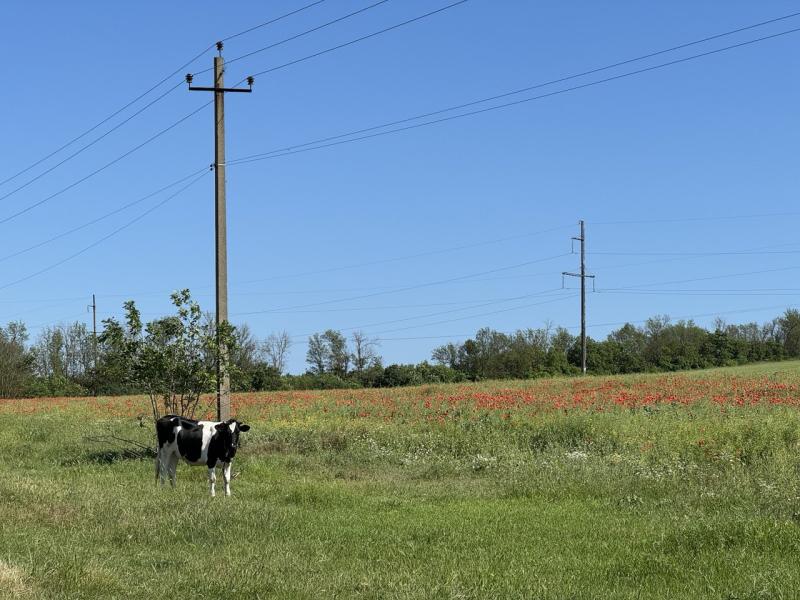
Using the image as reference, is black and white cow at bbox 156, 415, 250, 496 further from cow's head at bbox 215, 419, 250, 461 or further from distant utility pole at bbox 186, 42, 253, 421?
distant utility pole at bbox 186, 42, 253, 421

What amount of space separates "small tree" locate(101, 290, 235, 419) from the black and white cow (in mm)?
4680

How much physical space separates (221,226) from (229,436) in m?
7.96

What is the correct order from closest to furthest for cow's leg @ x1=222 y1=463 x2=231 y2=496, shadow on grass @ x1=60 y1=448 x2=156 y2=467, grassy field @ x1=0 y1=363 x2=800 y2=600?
grassy field @ x1=0 y1=363 x2=800 y2=600, cow's leg @ x1=222 y1=463 x2=231 y2=496, shadow on grass @ x1=60 y1=448 x2=156 y2=467

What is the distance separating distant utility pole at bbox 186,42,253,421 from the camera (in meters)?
23.6

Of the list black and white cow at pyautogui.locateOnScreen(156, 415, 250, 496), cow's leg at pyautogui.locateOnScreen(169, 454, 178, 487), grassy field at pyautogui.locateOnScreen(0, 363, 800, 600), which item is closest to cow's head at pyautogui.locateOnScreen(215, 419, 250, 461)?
black and white cow at pyautogui.locateOnScreen(156, 415, 250, 496)

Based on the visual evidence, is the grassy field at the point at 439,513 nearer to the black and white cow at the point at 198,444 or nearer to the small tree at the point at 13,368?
the black and white cow at the point at 198,444

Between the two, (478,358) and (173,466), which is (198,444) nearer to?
(173,466)

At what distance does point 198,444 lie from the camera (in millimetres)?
18047

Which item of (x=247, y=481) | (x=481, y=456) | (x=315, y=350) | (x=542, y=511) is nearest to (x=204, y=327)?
(x=247, y=481)

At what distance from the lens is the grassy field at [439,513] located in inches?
364

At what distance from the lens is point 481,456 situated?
20.8 meters

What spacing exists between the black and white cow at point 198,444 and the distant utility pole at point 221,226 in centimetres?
475

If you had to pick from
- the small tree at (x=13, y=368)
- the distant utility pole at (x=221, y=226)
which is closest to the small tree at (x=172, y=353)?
the distant utility pole at (x=221, y=226)

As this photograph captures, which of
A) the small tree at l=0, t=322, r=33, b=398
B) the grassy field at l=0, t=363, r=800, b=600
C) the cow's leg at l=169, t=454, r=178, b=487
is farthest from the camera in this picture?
the small tree at l=0, t=322, r=33, b=398
